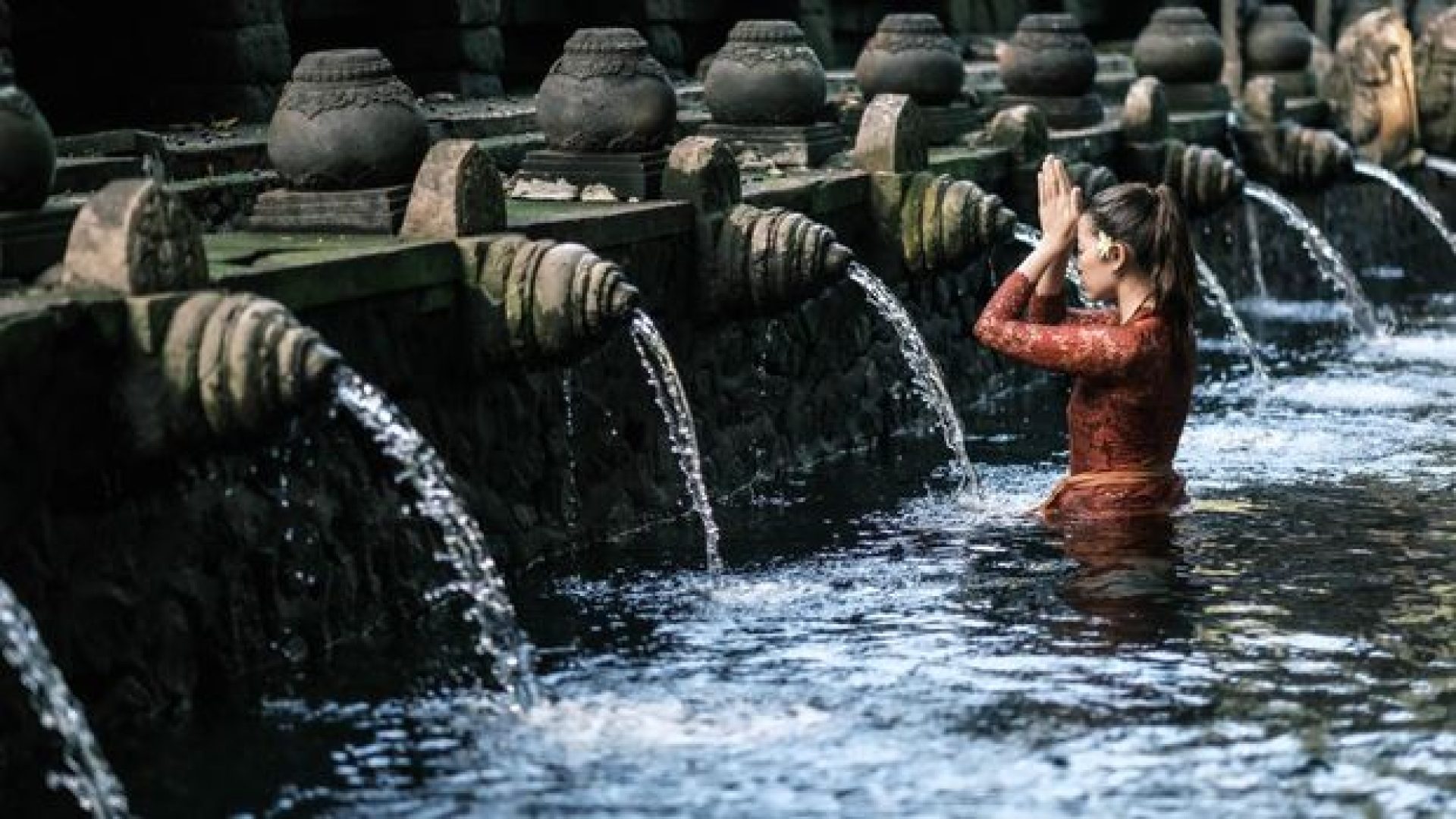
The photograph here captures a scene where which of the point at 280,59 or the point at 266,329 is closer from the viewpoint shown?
the point at 266,329

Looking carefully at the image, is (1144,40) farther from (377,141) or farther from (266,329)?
(266,329)

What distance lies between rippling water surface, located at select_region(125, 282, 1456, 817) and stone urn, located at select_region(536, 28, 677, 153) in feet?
4.95

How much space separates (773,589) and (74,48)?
6.57 meters

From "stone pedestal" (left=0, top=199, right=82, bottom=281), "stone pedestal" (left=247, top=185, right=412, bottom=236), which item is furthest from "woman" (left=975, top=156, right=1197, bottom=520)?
"stone pedestal" (left=0, top=199, right=82, bottom=281)

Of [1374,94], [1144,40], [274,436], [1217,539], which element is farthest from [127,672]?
[1374,94]

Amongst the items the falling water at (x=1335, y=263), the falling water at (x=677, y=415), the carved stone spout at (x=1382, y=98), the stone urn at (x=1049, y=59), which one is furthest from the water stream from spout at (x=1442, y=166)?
the falling water at (x=677, y=415)

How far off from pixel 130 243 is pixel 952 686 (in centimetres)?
237

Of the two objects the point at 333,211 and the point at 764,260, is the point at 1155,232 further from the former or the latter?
the point at 333,211

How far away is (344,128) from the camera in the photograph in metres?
8.89

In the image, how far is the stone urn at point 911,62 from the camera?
1381 cm

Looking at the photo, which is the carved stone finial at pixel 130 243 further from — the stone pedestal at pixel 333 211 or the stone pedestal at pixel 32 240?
the stone pedestal at pixel 333 211

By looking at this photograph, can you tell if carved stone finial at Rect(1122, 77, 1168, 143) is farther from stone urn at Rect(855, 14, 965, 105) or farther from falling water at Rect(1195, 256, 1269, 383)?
stone urn at Rect(855, 14, 965, 105)

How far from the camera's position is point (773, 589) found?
8.37m

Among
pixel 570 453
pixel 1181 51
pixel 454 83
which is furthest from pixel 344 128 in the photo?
pixel 1181 51
